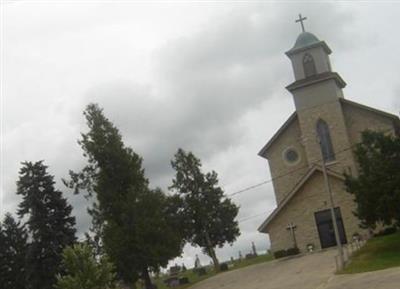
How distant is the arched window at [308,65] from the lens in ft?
166

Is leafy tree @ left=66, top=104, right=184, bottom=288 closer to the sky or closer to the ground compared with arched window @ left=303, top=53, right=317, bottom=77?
closer to the ground

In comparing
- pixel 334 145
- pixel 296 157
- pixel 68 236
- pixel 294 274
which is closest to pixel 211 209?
pixel 296 157

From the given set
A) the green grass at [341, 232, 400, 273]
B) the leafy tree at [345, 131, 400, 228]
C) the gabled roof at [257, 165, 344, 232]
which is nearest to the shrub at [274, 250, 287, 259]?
the gabled roof at [257, 165, 344, 232]

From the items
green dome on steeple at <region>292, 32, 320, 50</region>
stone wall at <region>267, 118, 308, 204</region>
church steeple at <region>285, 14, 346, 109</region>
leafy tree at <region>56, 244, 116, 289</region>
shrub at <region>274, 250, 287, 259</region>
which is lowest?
shrub at <region>274, 250, 287, 259</region>

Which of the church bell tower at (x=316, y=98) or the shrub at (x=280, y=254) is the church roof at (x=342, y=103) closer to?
the church bell tower at (x=316, y=98)

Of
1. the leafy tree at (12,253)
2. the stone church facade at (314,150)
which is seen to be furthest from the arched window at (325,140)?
the leafy tree at (12,253)

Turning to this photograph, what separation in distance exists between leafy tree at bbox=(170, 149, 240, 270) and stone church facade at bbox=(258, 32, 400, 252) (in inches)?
225

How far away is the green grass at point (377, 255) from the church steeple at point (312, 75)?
13594 mm

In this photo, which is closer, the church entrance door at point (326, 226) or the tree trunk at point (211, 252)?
the church entrance door at point (326, 226)

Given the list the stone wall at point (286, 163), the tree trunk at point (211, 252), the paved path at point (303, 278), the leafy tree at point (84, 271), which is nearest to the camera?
the paved path at point (303, 278)

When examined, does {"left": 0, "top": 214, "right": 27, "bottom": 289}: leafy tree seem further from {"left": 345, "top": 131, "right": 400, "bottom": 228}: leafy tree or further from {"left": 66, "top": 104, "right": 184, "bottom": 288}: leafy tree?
{"left": 345, "top": 131, "right": 400, "bottom": 228}: leafy tree

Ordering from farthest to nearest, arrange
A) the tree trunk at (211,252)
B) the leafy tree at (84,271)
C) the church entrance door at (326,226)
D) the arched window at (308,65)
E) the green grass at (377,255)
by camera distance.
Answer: the tree trunk at (211,252) → the arched window at (308,65) → the church entrance door at (326,226) → the leafy tree at (84,271) → the green grass at (377,255)

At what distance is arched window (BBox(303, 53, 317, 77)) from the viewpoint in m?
50.5

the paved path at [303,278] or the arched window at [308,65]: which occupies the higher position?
the arched window at [308,65]
